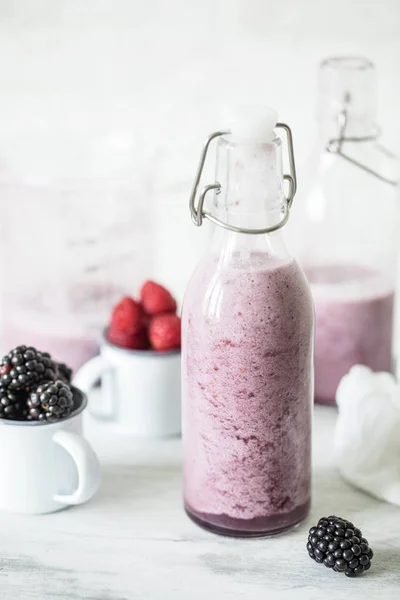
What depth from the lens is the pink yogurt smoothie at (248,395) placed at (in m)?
0.90

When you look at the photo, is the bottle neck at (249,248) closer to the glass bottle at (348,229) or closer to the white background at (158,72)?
the glass bottle at (348,229)

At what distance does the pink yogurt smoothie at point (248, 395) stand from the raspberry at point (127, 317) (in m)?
0.26

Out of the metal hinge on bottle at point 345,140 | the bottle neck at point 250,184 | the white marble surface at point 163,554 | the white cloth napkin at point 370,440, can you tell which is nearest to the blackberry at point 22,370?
the white marble surface at point 163,554

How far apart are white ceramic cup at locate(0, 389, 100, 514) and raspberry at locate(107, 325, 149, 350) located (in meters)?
0.21

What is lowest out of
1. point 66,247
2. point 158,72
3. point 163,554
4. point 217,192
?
point 163,554

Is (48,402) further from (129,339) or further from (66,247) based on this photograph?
(66,247)

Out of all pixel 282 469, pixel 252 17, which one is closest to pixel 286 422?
pixel 282 469

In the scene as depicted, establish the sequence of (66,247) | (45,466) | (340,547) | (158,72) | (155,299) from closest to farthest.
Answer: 1. (340,547)
2. (45,466)
3. (155,299)
4. (66,247)
5. (158,72)

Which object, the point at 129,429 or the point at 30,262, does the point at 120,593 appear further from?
the point at 30,262

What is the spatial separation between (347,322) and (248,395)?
1.25 feet

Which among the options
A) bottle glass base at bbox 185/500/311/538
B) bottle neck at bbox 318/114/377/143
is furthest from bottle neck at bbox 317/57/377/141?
bottle glass base at bbox 185/500/311/538

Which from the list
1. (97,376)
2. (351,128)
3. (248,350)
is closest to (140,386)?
(97,376)

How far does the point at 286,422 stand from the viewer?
95 centimetres

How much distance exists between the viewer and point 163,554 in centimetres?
95
